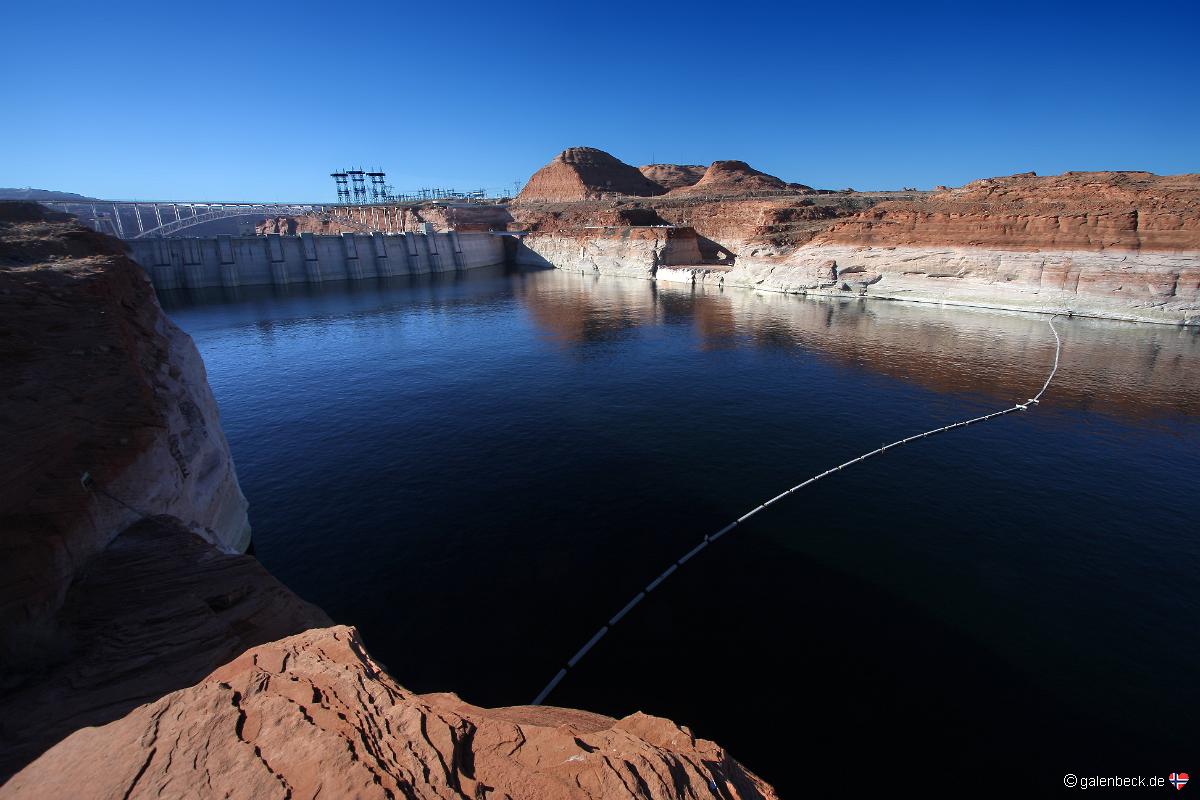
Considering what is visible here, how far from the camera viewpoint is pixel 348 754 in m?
5.77

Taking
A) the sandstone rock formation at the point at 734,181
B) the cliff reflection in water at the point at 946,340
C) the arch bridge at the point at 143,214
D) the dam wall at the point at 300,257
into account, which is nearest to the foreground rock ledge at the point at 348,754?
the cliff reflection in water at the point at 946,340

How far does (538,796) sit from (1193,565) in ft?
77.7

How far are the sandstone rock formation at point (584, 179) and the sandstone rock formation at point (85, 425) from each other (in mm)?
158614

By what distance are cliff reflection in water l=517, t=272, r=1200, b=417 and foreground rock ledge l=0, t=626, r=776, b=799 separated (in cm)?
3655

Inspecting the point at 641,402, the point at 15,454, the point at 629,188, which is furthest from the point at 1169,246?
the point at 629,188

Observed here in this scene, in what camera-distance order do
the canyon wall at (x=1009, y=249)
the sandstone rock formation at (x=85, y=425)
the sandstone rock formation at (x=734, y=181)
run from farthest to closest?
the sandstone rock formation at (x=734, y=181) < the canyon wall at (x=1009, y=249) < the sandstone rock formation at (x=85, y=425)

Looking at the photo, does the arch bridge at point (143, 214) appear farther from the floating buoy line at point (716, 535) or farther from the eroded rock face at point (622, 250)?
the floating buoy line at point (716, 535)

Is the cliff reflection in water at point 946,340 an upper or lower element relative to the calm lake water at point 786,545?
upper

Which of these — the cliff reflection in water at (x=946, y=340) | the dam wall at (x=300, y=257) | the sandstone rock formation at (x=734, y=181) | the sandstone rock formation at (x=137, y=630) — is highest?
the sandstone rock formation at (x=734, y=181)

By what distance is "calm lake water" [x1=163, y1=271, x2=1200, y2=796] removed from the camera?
1250cm

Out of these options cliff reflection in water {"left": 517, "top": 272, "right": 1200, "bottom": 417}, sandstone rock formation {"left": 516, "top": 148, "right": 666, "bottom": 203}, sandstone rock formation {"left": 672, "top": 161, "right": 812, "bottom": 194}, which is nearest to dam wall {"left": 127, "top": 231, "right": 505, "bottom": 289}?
cliff reflection in water {"left": 517, "top": 272, "right": 1200, "bottom": 417}

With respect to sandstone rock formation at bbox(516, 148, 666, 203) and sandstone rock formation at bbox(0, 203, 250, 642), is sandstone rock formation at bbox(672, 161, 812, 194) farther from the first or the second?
sandstone rock formation at bbox(0, 203, 250, 642)

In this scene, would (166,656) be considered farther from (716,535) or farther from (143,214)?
(143,214)

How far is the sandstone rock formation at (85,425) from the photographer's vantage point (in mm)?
9984
